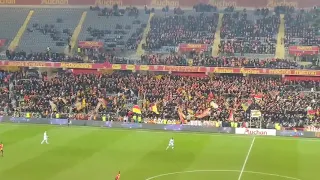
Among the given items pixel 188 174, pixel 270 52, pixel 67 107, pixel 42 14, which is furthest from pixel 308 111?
pixel 42 14

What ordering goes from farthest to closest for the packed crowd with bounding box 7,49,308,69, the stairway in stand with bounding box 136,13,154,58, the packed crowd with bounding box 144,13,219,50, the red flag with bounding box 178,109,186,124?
the packed crowd with bounding box 144,13,219,50 → the stairway in stand with bounding box 136,13,154,58 → the packed crowd with bounding box 7,49,308,69 → the red flag with bounding box 178,109,186,124

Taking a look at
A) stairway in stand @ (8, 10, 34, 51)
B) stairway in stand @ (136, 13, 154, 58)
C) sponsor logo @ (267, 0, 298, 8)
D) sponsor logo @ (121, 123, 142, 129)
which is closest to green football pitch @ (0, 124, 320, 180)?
sponsor logo @ (121, 123, 142, 129)

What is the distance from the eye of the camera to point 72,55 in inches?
2453

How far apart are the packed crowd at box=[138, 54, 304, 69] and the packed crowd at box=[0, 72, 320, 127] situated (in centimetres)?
153

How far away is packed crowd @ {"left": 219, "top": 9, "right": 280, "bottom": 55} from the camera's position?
190ft

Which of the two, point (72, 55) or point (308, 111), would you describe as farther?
point (72, 55)

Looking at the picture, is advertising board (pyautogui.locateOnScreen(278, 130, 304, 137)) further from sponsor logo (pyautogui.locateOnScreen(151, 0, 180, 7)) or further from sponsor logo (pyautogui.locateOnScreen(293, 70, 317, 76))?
sponsor logo (pyautogui.locateOnScreen(151, 0, 180, 7))

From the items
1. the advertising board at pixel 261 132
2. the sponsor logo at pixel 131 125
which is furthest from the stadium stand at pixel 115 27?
the advertising board at pixel 261 132

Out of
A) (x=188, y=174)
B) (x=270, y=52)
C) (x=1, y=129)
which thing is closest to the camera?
(x=188, y=174)

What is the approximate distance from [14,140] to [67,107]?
1197 cm

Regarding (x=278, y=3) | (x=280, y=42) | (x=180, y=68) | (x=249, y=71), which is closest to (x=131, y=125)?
(x=180, y=68)

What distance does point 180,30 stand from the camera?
206 ft

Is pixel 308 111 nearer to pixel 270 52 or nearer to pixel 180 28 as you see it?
pixel 270 52

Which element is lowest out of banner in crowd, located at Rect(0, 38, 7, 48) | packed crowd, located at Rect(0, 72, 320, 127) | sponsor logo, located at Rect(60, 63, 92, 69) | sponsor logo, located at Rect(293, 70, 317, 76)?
packed crowd, located at Rect(0, 72, 320, 127)
